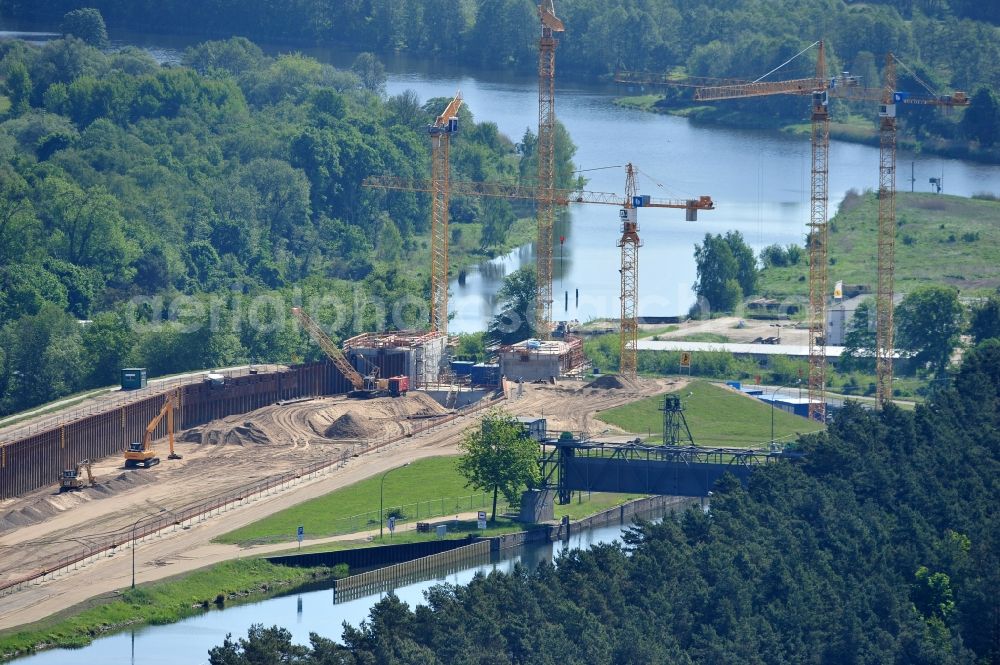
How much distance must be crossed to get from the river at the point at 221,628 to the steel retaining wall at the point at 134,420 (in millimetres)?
23465

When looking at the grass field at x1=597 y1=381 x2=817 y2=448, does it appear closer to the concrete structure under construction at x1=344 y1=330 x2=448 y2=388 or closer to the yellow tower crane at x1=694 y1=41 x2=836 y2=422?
the yellow tower crane at x1=694 y1=41 x2=836 y2=422

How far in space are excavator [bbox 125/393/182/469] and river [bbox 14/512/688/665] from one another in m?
25.6

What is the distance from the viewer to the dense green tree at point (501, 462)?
13788 centimetres

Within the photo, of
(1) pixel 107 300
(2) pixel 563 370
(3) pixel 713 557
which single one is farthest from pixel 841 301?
(3) pixel 713 557

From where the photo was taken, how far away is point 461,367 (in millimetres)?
181125

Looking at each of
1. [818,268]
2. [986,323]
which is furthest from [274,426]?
[986,323]

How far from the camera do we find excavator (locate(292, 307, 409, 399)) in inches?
6708

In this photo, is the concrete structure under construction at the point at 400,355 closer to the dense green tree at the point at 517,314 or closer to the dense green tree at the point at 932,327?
the dense green tree at the point at 517,314

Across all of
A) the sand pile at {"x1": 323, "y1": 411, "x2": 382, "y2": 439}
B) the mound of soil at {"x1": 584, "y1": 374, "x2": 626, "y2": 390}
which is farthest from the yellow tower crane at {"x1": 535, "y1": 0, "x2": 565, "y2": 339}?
the sand pile at {"x1": 323, "y1": 411, "x2": 382, "y2": 439}

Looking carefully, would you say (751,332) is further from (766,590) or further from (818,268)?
Result: (766,590)

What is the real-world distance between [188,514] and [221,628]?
19.2 meters

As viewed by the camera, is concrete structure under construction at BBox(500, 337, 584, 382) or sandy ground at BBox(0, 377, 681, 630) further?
concrete structure under construction at BBox(500, 337, 584, 382)

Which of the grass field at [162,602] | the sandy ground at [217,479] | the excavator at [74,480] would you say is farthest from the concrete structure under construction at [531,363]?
the grass field at [162,602]

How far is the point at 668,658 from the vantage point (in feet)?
317
